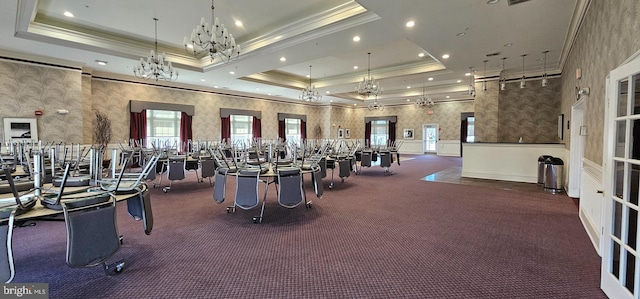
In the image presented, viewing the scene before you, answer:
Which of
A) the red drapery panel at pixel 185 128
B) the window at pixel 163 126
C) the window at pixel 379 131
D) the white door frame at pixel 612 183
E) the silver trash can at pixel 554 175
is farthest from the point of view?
the window at pixel 379 131

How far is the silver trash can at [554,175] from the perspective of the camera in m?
6.13

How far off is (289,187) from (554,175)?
19.6ft

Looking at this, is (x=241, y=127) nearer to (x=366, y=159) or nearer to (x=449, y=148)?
(x=366, y=159)

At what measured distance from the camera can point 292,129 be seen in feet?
56.1

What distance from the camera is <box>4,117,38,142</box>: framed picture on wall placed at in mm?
7320

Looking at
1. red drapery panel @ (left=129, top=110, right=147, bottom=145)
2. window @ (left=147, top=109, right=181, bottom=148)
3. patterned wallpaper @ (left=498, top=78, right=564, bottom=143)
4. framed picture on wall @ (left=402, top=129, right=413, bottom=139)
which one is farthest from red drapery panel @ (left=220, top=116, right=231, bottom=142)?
framed picture on wall @ (left=402, top=129, right=413, bottom=139)

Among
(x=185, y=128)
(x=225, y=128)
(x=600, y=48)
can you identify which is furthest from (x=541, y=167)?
(x=185, y=128)

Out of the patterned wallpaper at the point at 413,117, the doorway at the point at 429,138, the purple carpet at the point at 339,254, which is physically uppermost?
the patterned wallpaper at the point at 413,117

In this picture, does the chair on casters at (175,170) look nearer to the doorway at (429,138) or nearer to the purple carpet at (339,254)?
the purple carpet at (339,254)

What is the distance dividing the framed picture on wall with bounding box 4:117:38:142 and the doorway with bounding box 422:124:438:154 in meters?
17.7

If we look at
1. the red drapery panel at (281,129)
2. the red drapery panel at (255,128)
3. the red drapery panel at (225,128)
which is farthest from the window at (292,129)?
the red drapery panel at (225,128)

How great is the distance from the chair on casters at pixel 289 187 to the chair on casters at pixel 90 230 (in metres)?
2.04

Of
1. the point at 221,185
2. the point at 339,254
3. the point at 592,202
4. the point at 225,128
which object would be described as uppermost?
the point at 225,128

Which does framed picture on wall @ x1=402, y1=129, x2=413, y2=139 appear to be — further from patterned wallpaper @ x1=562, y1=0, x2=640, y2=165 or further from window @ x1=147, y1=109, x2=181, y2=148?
patterned wallpaper @ x1=562, y1=0, x2=640, y2=165
